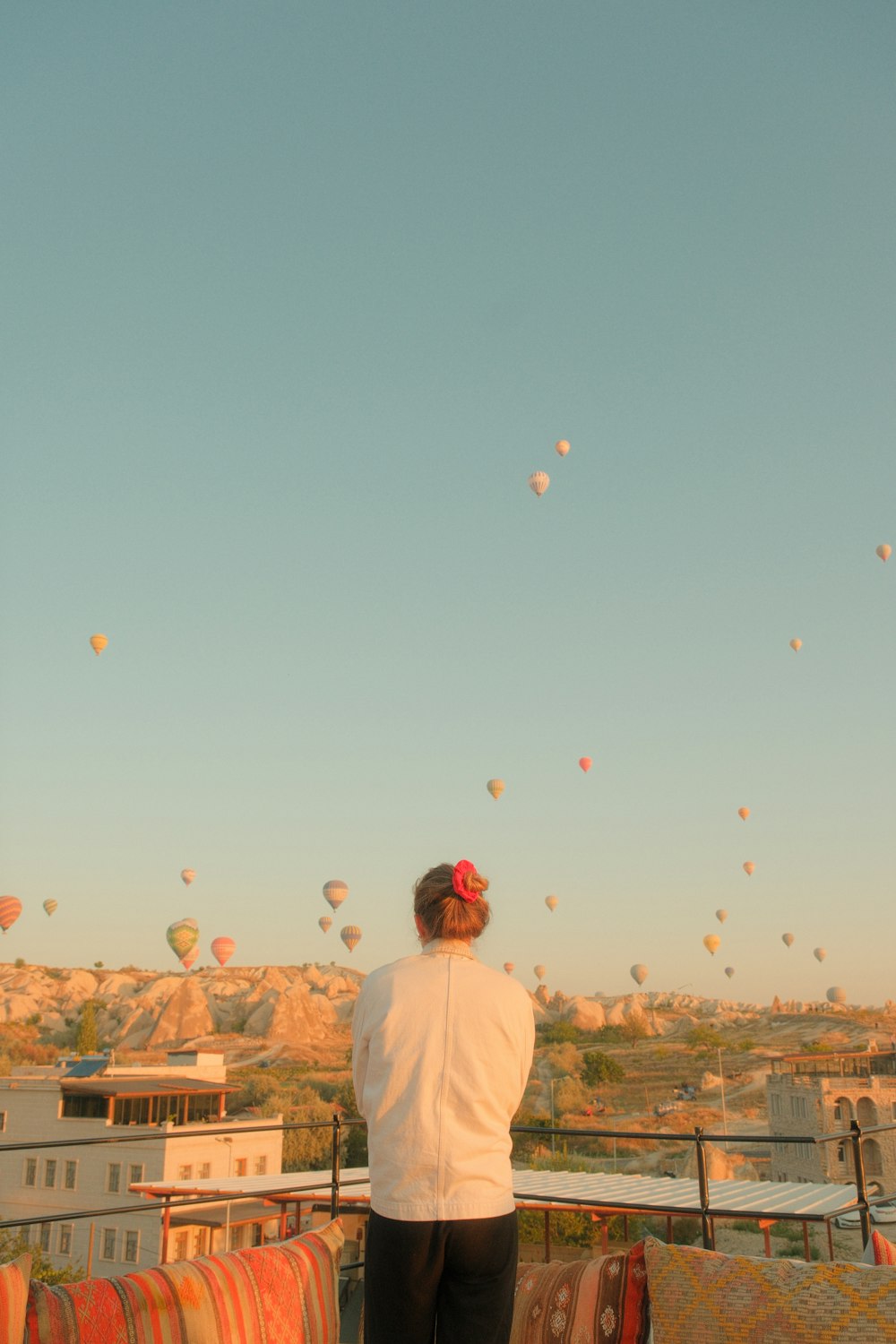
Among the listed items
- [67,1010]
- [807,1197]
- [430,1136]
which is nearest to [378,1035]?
[430,1136]

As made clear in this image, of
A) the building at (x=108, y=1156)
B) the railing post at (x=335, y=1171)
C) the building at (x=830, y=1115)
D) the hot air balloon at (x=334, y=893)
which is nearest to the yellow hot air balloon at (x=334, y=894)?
the hot air balloon at (x=334, y=893)

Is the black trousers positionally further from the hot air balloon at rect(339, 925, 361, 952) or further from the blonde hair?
A: the hot air balloon at rect(339, 925, 361, 952)

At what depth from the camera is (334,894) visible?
43031 mm

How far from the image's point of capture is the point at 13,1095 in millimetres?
30844

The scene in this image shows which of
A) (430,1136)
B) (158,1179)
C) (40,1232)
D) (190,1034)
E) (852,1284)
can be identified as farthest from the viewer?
(190,1034)

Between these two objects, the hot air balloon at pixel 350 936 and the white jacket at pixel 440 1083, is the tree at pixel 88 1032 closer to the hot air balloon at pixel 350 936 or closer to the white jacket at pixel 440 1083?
the hot air balloon at pixel 350 936

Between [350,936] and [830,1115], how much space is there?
21578 mm

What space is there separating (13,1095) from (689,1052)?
133ft

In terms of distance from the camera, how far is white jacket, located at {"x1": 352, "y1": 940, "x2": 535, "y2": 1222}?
218cm

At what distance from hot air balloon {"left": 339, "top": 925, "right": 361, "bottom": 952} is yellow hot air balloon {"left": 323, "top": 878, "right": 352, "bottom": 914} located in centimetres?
543

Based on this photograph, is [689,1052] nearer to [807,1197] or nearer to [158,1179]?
[158,1179]

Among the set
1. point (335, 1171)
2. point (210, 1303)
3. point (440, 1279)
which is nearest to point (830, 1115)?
point (335, 1171)

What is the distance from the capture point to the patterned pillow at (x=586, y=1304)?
272cm

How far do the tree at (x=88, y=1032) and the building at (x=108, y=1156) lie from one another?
1119 inches
